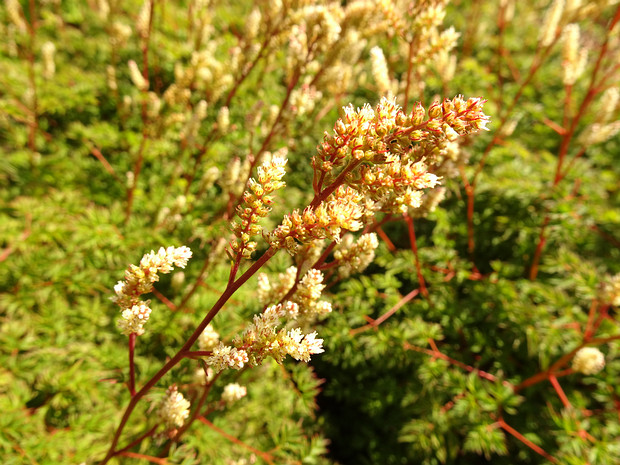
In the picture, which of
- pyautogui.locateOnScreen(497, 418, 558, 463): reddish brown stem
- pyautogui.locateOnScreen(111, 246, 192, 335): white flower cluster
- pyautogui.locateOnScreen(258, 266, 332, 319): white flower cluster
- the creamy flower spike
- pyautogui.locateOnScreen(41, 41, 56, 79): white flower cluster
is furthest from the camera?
pyautogui.locateOnScreen(41, 41, 56, 79): white flower cluster

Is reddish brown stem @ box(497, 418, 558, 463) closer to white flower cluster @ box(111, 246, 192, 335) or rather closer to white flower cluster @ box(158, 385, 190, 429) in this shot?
white flower cluster @ box(158, 385, 190, 429)

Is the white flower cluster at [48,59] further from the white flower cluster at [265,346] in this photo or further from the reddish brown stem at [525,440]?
the reddish brown stem at [525,440]

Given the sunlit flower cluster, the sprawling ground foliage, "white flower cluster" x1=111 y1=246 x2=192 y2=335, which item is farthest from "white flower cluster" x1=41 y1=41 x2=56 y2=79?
the sunlit flower cluster

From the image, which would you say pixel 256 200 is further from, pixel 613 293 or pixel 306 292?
pixel 613 293

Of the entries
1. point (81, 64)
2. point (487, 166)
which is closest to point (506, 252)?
point (487, 166)

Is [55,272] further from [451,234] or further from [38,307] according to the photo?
[451,234]

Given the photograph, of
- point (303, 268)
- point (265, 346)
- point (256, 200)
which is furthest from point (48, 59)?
point (265, 346)

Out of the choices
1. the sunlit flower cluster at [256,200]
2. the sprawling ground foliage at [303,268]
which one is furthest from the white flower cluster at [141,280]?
the sprawling ground foliage at [303,268]

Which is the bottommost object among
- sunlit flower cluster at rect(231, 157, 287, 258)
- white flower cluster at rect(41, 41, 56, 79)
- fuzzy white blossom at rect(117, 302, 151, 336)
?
fuzzy white blossom at rect(117, 302, 151, 336)
